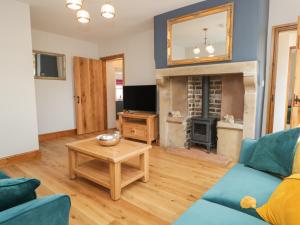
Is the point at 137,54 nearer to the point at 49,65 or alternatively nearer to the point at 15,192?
the point at 49,65

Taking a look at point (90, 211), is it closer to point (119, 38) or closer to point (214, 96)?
point (214, 96)

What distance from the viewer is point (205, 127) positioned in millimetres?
3504

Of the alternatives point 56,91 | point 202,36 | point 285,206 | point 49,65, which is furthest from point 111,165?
point 49,65

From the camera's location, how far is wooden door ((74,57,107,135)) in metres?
4.89

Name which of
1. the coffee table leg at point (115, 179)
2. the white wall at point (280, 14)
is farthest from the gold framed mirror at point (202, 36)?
the coffee table leg at point (115, 179)

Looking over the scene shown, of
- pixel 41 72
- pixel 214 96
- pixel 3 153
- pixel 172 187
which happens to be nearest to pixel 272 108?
pixel 214 96

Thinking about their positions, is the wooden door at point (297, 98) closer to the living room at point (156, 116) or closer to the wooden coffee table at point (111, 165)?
the living room at point (156, 116)

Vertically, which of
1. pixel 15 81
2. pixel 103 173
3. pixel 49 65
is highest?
pixel 49 65

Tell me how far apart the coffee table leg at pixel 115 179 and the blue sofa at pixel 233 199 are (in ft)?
3.10

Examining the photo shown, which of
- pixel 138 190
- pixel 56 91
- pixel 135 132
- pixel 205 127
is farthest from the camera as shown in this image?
pixel 56 91

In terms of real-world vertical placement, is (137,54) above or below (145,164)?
above

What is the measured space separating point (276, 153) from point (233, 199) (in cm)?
63

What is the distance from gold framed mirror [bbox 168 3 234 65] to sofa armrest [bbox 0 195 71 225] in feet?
9.27

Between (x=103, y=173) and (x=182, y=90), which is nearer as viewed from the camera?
(x=103, y=173)
